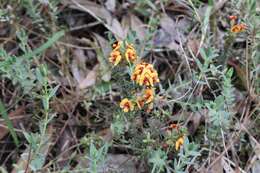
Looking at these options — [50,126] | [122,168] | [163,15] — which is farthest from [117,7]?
[122,168]

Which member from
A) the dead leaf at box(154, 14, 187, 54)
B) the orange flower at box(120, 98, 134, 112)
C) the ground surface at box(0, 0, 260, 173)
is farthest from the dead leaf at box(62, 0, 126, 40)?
the orange flower at box(120, 98, 134, 112)

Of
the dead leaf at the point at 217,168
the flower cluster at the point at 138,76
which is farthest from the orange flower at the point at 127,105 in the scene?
the dead leaf at the point at 217,168

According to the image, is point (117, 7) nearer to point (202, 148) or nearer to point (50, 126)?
point (50, 126)

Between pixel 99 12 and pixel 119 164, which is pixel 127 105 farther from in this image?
pixel 99 12

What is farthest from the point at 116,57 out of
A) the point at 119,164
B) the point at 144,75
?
the point at 119,164

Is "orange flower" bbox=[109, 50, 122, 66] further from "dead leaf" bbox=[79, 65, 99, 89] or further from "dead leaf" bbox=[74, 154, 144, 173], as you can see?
"dead leaf" bbox=[79, 65, 99, 89]

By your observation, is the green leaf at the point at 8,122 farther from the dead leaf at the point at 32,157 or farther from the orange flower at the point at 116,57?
the orange flower at the point at 116,57
